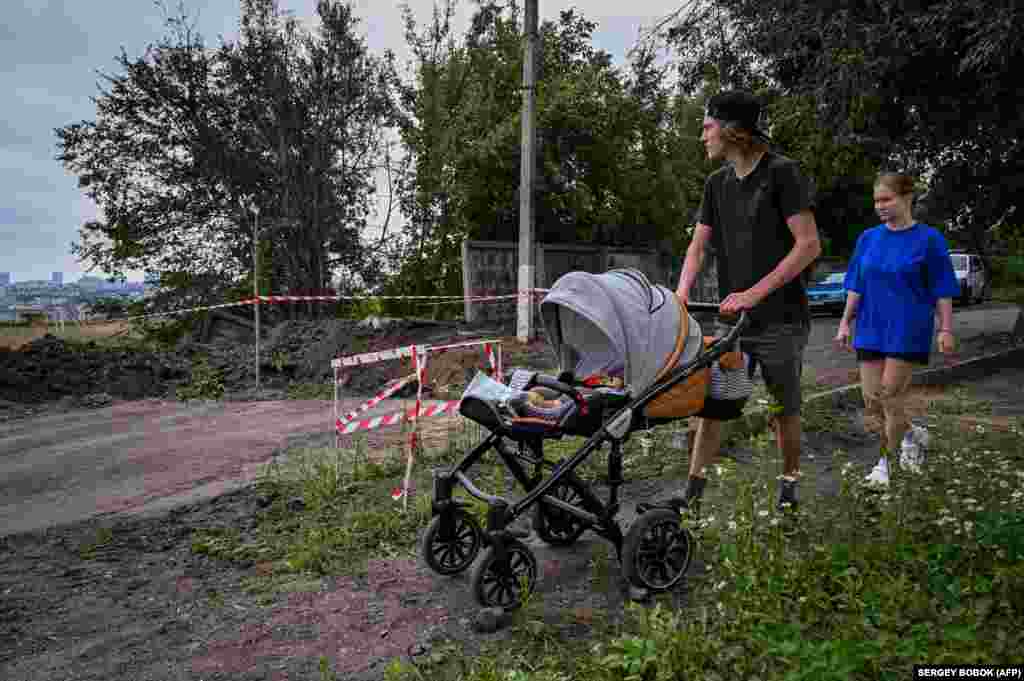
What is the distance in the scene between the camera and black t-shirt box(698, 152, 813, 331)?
375 cm

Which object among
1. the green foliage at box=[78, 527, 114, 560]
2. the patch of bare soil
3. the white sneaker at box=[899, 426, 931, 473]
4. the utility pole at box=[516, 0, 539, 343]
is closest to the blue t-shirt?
the white sneaker at box=[899, 426, 931, 473]

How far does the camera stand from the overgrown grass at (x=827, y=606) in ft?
8.14

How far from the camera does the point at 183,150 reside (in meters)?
16.9

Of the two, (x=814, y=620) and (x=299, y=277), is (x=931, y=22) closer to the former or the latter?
(x=814, y=620)

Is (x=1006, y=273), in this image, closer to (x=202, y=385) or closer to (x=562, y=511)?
(x=202, y=385)

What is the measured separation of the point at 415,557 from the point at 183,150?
49.7 feet

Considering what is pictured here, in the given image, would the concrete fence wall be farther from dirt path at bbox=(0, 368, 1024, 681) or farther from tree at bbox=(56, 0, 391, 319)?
dirt path at bbox=(0, 368, 1024, 681)

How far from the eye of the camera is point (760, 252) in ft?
12.6

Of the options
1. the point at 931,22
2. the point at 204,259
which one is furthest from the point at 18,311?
the point at 931,22

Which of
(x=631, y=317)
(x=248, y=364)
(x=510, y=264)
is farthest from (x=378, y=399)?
(x=510, y=264)

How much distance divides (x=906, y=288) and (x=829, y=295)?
18322 millimetres

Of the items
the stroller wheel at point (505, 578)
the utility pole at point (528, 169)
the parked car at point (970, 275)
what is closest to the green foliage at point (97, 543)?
the stroller wheel at point (505, 578)

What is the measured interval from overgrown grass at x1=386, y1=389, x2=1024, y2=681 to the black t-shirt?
728 millimetres

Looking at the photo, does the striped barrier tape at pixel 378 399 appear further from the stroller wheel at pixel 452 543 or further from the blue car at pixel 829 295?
the blue car at pixel 829 295
